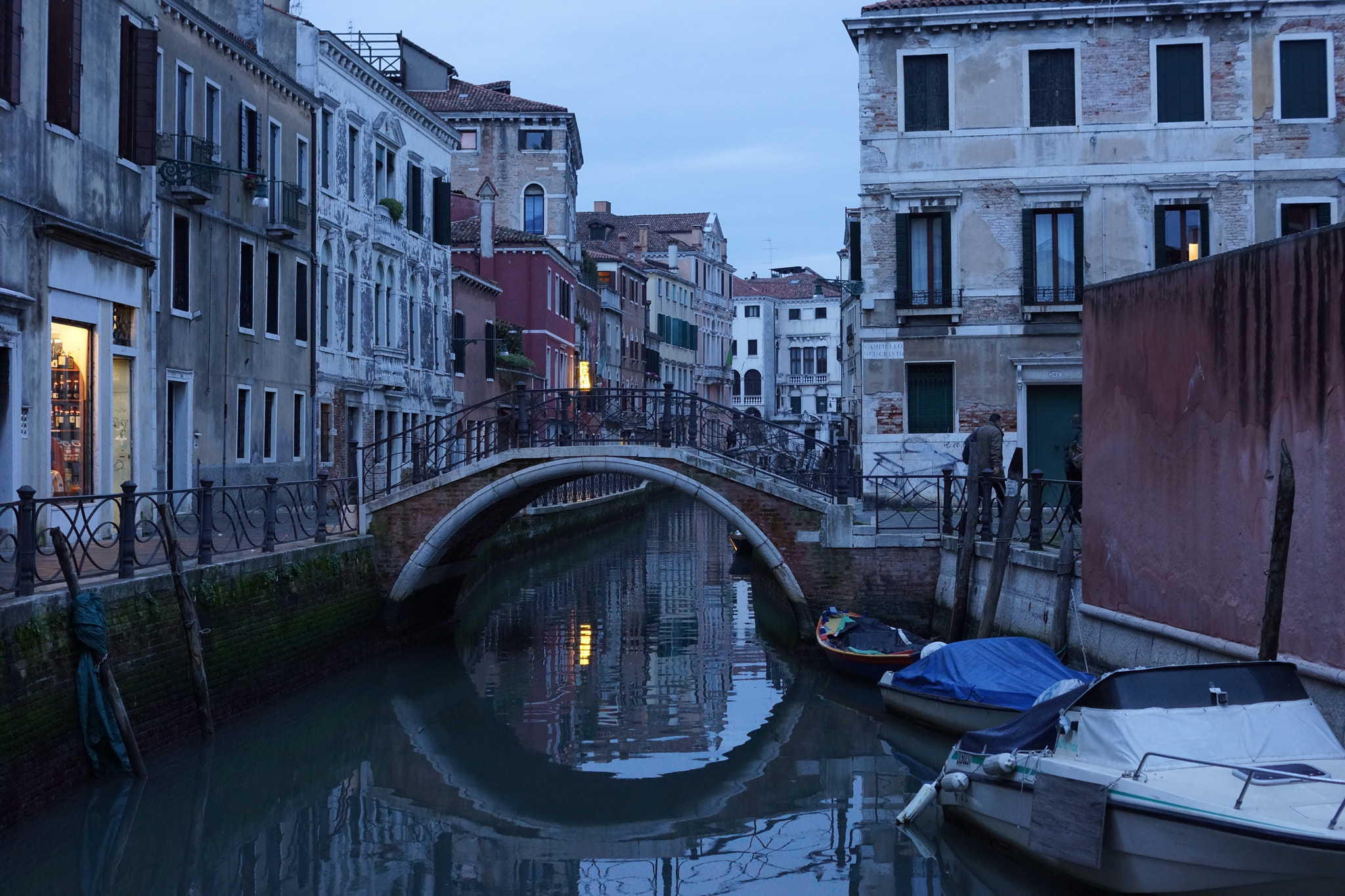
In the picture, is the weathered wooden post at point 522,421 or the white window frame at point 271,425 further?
the white window frame at point 271,425

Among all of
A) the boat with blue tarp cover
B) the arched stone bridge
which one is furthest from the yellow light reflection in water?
the boat with blue tarp cover

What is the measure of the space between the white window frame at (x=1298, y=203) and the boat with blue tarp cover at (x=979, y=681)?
1016cm

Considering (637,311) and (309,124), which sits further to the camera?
(637,311)

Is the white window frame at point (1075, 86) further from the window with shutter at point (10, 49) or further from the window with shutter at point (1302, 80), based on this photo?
the window with shutter at point (10, 49)

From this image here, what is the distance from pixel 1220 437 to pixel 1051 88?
35.3ft

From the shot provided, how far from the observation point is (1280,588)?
873 centimetres

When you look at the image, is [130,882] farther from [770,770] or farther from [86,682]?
[770,770]

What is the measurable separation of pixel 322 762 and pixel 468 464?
19.1ft

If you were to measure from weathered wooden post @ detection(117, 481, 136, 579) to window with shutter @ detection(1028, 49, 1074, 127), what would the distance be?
43.4 ft

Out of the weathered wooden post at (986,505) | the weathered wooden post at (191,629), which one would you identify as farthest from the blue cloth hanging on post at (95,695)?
the weathered wooden post at (986,505)

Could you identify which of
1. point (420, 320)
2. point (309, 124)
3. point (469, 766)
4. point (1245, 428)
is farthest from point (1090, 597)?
point (420, 320)

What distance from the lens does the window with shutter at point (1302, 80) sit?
19422 millimetres

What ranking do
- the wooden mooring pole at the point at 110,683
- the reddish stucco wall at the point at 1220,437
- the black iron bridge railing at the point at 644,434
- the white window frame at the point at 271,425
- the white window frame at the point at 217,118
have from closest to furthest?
the reddish stucco wall at the point at 1220,437
the wooden mooring pole at the point at 110,683
the black iron bridge railing at the point at 644,434
the white window frame at the point at 217,118
the white window frame at the point at 271,425

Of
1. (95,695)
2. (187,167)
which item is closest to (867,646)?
(95,695)
